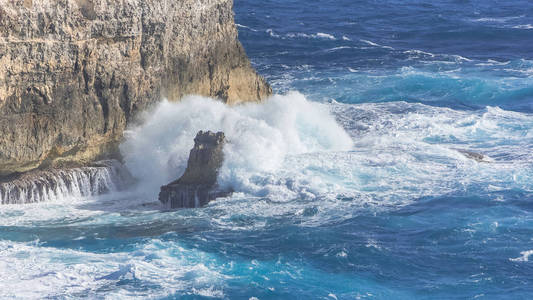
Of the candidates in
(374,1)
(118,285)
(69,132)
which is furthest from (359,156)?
(374,1)

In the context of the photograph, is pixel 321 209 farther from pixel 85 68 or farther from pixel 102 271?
pixel 85 68

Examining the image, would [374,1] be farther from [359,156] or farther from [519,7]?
[359,156]

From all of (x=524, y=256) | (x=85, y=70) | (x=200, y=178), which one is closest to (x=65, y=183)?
(x=85, y=70)

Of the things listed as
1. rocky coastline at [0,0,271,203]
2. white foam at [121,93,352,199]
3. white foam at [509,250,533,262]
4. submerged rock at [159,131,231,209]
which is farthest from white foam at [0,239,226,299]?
white foam at [509,250,533,262]

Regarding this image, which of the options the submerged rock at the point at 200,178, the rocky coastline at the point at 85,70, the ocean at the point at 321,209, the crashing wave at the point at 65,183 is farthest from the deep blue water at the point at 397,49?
the crashing wave at the point at 65,183

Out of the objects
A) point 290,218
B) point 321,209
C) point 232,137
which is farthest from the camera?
point 232,137

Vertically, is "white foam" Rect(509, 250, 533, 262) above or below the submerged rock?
below

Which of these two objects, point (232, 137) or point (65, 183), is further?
point (232, 137)

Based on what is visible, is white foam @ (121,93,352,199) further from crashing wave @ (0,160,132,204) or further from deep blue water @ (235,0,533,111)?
deep blue water @ (235,0,533,111)
